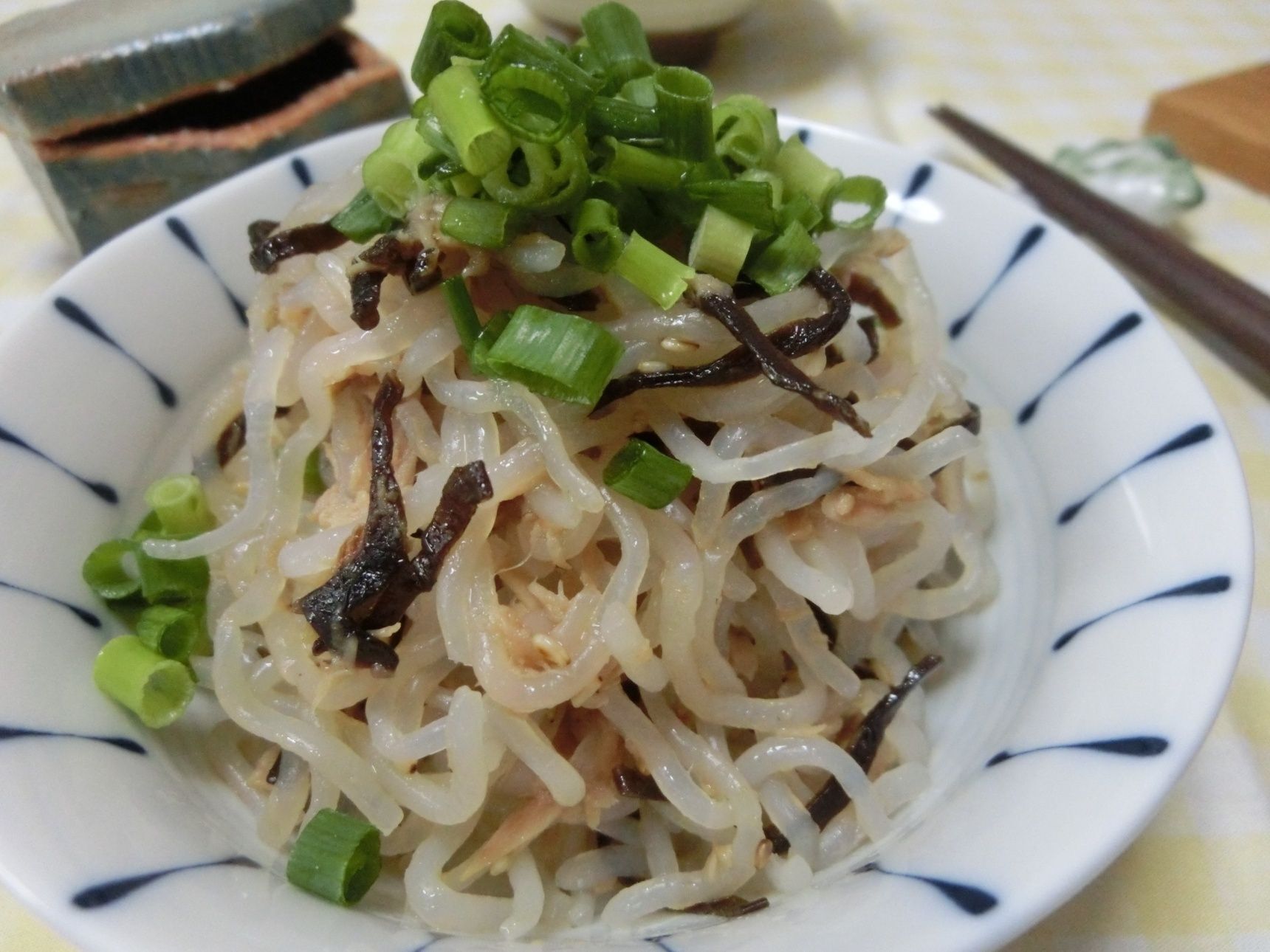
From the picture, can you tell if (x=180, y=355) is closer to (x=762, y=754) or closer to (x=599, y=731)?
(x=599, y=731)

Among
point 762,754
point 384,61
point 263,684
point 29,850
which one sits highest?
point 384,61

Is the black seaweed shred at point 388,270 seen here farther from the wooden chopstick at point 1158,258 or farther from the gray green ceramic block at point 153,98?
the wooden chopstick at point 1158,258

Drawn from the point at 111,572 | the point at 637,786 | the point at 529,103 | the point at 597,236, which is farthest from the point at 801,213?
the point at 111,572

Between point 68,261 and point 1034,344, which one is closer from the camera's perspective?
point 1034,344

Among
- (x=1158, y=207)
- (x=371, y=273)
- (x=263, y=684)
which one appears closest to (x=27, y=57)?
(x=371, y=273)

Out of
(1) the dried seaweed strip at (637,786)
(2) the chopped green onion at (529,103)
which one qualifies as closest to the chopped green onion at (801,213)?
(2) the chopped green onion at (529,103)

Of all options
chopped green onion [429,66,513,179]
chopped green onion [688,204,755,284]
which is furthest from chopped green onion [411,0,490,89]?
chopped green onion [688,204,755,284]

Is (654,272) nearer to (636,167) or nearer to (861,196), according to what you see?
(636,167)
